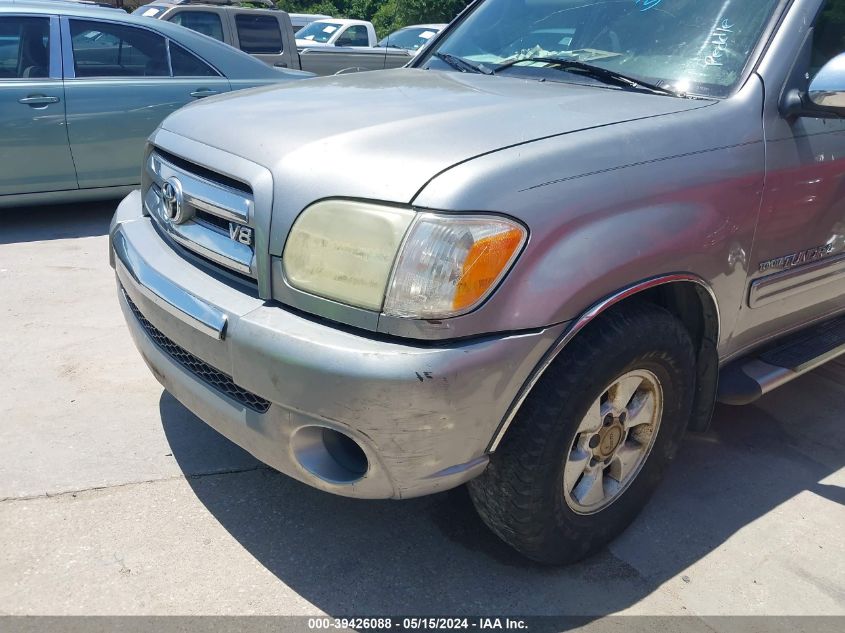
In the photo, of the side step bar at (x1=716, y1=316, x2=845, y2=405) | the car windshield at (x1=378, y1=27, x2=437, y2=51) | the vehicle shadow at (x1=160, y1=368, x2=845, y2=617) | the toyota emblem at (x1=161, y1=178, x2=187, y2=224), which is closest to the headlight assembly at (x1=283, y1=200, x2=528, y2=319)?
the toyota emblem at (x1=161, y1=178, x2=187, y2=224)

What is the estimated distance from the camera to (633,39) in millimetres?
2828

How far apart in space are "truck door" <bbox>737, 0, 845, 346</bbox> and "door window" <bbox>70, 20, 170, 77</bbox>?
4687mm

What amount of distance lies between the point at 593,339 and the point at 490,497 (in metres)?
0.54

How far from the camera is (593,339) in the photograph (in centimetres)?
212

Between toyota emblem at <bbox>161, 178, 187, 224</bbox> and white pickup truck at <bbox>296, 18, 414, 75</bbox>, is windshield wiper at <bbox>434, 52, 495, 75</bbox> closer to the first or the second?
toyota emblem at <bbox>161, 178, 187, 224</bbox>

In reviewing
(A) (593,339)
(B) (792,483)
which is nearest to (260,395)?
(A) (593,339)

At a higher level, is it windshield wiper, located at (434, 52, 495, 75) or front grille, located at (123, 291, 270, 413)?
windshield wiper, located at (434, 52, 495, 75)

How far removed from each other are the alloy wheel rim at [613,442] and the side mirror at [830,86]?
1.05 metres

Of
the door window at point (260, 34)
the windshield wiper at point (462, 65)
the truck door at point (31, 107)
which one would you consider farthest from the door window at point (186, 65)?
the door window at point (260, 34)

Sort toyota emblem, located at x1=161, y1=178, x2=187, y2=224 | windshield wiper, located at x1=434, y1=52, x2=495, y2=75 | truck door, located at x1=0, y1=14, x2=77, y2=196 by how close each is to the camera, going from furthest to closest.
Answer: truck door, located at x1=0, y1=14, x2=77, y2=196
windshield wiper, located at x1=434, y1=52, x2=495, y2=75
toyota emblem, located at x1=161, y1=178, x2=187, y2=224

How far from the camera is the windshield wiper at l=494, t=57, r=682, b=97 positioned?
2.62 metres

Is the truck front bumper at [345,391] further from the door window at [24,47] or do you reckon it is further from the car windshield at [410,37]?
the car windshield at [410,37]

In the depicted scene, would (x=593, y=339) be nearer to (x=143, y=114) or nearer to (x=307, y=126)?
(x=307, y=126)

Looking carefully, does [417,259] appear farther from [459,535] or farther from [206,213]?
[459,535]
